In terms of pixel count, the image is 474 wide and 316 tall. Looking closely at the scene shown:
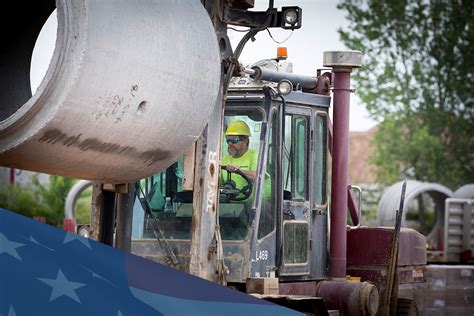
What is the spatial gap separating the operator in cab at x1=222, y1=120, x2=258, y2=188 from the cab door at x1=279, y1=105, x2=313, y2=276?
1.14ft

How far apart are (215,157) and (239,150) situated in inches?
54.9

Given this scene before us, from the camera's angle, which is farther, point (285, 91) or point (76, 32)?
point (285, 91)

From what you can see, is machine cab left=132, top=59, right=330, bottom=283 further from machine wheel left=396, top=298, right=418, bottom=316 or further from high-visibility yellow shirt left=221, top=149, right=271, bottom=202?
machine wheel left=396, top=298, right=418, bottom=316

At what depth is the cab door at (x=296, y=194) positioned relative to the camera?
10.5 m

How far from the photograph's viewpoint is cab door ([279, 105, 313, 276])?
10.5 metres

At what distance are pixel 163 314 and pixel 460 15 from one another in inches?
1421

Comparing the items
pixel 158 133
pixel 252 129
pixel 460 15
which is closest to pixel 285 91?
pixel 252 129

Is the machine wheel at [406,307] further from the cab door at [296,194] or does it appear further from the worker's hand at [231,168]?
the worker's hand at [231,168]

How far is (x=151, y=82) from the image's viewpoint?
7.08 meters

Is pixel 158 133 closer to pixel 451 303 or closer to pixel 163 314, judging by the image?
pixel 163 314

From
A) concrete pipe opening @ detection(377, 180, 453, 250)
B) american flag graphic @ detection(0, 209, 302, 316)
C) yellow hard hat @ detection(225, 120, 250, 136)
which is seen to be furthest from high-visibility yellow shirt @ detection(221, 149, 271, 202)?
concrete pipe opening @ detection(377, 180, 453, 250)

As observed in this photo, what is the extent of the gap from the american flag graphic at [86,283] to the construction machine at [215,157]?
26.1 inches

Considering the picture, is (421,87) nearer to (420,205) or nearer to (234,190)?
(420,205)

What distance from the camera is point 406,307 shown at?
11820 millimetres
